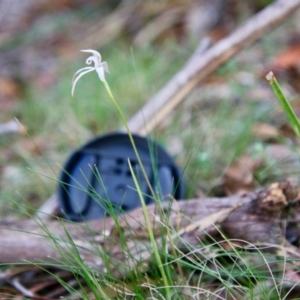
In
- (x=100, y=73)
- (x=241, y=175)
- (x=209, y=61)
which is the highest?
(x=100, y=73)

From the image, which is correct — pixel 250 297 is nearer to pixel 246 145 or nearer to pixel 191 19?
pixel 246 145

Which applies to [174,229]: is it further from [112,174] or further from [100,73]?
[112,174]

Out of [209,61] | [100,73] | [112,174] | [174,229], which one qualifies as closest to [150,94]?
[209,61]

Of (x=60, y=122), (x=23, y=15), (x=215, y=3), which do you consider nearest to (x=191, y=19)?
(x=215, y=3)

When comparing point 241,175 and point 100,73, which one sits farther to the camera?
point 241,175

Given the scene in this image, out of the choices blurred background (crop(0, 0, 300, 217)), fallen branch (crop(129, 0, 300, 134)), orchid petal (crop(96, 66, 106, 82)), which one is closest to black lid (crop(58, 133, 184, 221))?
blurred background (crop(0, 0, 300, 217))

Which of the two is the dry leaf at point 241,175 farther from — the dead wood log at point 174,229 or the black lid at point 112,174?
the dead wood log at point 174,229

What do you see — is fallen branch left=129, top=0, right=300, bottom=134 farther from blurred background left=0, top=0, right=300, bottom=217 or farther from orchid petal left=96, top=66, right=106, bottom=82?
orchid petal left=96, top=66, right=106, bottom=82
